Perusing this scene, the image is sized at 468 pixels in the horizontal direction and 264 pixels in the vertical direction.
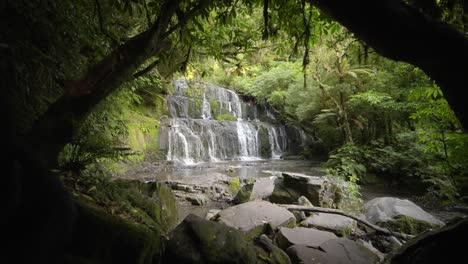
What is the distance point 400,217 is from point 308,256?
114 inches

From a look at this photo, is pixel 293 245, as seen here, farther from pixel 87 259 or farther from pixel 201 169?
pixel 201 169

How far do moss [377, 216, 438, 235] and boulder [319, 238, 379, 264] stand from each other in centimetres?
164

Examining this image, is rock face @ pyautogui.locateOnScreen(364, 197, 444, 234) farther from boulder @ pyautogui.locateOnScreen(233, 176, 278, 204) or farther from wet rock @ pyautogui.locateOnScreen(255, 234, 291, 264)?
wet rock @ pyautogui.locateOnScreen(255, 234, 291, 264)

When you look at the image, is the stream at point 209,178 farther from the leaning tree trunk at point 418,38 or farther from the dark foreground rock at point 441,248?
the leaning tree trunk at point 418,38

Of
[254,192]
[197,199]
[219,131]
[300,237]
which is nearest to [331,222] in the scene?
[300,237]

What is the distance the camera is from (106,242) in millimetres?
1666

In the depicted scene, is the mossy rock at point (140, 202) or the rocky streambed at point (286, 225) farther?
the mossy rock at point (140, 202)

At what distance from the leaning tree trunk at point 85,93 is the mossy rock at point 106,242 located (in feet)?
1.98

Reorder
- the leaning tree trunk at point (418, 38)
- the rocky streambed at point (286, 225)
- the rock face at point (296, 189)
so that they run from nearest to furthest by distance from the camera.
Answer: the leaning tree trunk at point (418, 38)
the rocky streambed at point (286, 225)
the rock face at point (296, 189)

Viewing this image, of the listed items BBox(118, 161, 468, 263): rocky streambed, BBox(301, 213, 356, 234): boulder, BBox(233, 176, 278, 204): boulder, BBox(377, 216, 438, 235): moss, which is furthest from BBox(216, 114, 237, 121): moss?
BBox(377, 216, 438, 235): moss

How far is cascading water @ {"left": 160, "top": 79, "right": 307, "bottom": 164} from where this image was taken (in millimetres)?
13758

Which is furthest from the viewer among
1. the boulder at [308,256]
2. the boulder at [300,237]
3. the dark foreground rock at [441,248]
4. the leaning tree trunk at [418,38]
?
the boulder at [300,237]

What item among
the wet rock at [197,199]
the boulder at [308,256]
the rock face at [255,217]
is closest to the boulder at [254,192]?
the wet rock at [197,199]

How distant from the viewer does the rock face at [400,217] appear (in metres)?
4.77
